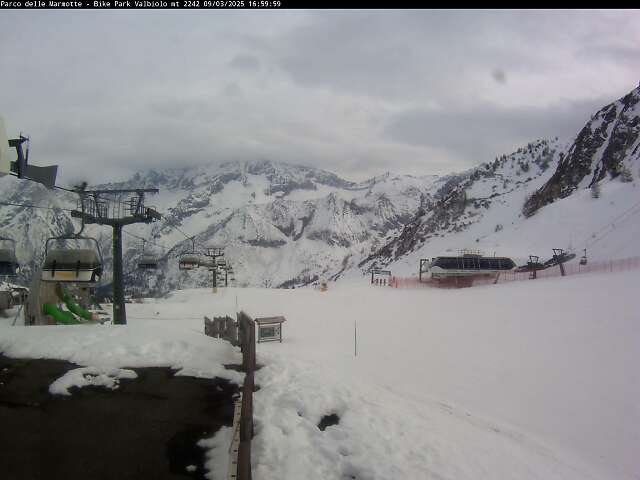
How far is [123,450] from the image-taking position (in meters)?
5.73

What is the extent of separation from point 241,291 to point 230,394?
3750 centimetres

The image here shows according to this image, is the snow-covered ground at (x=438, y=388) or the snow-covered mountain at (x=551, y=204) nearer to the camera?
the snow-covered ground at (x=438, y=388)

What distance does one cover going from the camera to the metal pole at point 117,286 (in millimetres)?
19828

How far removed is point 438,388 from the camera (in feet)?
35.0

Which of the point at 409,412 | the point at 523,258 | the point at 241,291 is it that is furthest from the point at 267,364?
the point at 523,258

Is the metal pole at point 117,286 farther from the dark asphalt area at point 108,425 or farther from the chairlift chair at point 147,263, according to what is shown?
the dark asphalt area at point 108,425

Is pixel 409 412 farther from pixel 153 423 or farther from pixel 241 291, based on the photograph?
pixel 241 291

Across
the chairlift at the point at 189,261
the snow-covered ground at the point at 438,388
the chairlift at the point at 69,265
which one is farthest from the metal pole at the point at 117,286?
the chairlift at the point at 189,261

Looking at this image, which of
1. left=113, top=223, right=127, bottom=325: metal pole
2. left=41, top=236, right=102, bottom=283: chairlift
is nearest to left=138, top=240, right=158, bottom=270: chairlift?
left=113, top=223, right=127, bottom=325: metal pole

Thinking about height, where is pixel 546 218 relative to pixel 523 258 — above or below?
above

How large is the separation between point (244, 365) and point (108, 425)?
11.3 ft

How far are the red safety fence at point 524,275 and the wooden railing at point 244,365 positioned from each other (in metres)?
25.6

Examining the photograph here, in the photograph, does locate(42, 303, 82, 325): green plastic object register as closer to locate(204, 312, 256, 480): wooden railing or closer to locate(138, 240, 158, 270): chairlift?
locate(204, 312, 256, 480): wooden railing

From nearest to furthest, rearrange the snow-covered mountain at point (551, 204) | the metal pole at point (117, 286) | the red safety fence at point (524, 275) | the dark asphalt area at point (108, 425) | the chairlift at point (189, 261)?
1. the dark asphalt area at point (108, 425)
2. the metal pole at point (117, 286)
3. the red safety fence at point (524, 275)
4. the chairlift at point (189, 261)
5. the snow-covered mountain at point (551, 204)
